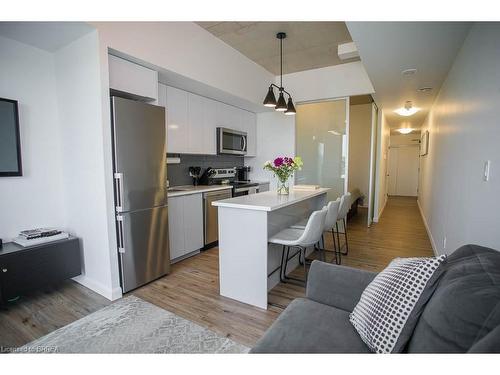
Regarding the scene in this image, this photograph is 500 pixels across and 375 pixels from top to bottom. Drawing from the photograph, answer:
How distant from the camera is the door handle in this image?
2.34 meters

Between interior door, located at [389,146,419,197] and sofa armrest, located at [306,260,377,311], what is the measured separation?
10.0m

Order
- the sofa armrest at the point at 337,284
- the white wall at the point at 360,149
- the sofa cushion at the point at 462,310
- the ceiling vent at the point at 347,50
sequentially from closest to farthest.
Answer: the sofa cushion at the point at 462,310, the sofa armrest at the point at 337,284, the ceiling vent at the point at 347,50, the white wall at the point at 360,149

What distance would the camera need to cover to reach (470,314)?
2.66 ft

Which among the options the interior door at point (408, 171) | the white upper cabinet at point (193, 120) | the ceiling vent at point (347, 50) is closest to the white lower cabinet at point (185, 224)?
the white upper cabinet at point (193, 120)

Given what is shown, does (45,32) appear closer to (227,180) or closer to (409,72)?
(227,180)

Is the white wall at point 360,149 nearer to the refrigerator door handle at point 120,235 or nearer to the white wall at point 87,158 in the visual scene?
the refrigerator door handle at point 120,235

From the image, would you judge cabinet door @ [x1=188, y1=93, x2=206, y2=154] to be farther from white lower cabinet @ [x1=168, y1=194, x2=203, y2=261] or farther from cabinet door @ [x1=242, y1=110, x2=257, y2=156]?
cabinet door @ [x1=242, y1=110, x2=257, y2=156]

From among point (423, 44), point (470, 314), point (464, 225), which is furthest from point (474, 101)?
point (470, 314)

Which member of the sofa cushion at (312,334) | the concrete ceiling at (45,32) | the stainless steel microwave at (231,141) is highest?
the concrete ceiling at (45,32)

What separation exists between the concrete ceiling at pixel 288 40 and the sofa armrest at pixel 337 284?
276cm

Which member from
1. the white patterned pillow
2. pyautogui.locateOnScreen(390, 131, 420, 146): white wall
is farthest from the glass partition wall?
pyautogui.locateOnScreen(390, 131, 420, 146): white wall

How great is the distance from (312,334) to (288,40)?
11.2ft

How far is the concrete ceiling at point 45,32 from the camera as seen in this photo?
82.9 inches

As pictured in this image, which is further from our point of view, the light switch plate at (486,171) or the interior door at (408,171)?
the interior door at (408,171)
